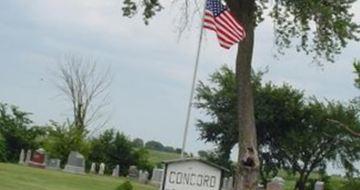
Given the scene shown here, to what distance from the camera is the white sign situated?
42.3 feet

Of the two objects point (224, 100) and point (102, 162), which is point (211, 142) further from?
point (102, 162)

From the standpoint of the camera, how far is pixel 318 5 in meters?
17.7

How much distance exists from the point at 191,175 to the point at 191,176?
22 millimetres

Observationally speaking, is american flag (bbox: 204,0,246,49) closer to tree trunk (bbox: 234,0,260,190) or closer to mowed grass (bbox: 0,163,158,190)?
tree trunk (bbox: 234,0,260,190)

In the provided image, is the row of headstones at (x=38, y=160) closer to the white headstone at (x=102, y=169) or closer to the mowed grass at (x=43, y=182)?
the white headstone at (x=102, y=169)

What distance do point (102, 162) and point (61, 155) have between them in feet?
11.9

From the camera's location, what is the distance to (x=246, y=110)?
16.9 metres

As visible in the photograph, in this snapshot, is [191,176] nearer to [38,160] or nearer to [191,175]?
[191,175]

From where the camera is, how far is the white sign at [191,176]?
12.9 m

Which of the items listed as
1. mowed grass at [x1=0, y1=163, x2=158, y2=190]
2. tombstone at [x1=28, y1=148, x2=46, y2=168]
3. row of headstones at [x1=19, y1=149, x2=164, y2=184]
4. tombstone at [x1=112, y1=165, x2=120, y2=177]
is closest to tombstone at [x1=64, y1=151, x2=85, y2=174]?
row of headstones at [x1=19, y1=149, x2=164, y2=184]

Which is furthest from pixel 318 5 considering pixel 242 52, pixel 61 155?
pixel 61 155

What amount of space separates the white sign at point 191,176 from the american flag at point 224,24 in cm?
450

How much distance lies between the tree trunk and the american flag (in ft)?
1.21

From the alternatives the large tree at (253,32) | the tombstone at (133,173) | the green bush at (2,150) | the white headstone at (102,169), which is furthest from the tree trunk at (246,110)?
the tombstone at (133,173)
